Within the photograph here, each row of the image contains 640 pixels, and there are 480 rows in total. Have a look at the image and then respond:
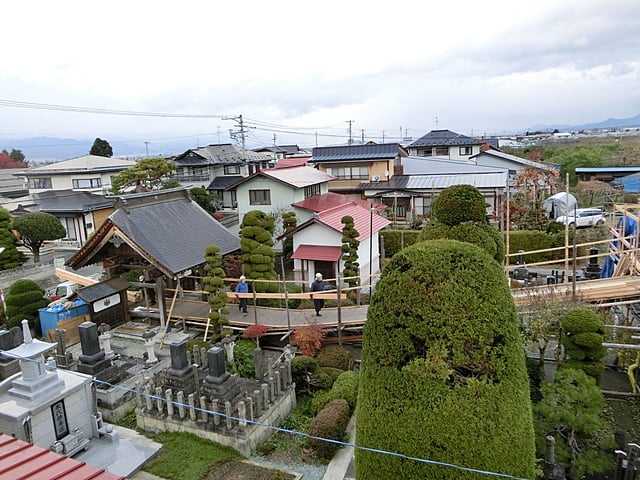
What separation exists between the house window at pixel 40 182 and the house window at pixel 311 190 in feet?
85.1

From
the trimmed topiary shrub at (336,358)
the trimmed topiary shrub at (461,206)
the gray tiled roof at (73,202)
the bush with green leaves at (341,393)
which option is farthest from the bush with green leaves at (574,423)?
the gray tiled roof at (73,202)

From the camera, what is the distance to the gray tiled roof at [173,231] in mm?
14750

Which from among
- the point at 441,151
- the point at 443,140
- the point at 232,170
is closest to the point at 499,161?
the point at 441,151

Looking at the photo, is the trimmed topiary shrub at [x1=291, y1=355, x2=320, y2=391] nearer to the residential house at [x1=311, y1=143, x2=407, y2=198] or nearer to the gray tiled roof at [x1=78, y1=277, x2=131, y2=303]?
the gray tiled roof at [x1=78, y1=277, x2=131, y2=303]

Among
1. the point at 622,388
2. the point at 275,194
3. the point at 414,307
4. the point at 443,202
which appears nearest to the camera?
the point at 414,307

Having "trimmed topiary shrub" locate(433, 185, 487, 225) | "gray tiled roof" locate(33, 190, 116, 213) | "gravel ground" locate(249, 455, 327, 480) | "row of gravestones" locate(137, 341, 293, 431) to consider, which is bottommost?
"gravel ground" locate(249, 455, 327, 480)

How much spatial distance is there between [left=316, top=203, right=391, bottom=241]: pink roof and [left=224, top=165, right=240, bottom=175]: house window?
2640 centimetres

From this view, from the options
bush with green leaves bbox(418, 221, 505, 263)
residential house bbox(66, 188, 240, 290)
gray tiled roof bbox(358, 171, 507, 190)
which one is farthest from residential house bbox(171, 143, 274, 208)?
bush with green leaves bbox(418, 221, 505, 263)

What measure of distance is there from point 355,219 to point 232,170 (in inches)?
1156

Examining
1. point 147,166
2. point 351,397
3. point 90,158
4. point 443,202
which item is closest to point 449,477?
point 351,397

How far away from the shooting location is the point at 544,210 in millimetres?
28391

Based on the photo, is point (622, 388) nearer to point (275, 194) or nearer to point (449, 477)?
point (449, 477)

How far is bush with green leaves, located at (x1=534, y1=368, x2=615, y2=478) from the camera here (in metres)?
8.19

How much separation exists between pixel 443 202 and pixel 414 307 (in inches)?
224
